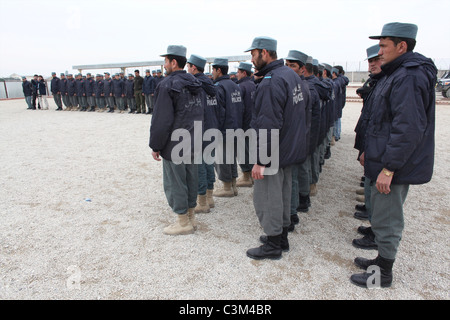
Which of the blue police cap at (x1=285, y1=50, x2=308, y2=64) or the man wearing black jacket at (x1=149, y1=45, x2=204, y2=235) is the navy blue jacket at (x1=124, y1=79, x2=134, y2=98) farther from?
the blue police cap at (x1=285, y1=50, x2=308, y2=64)

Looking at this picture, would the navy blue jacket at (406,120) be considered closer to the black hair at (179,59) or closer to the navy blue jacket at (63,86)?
the black hair at (179,59)

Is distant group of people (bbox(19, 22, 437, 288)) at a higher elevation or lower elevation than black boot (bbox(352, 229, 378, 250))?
higher

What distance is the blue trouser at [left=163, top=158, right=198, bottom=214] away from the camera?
3211 millimetres

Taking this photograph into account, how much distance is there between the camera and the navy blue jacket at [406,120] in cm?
204

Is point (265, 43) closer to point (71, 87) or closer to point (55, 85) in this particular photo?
point (71, 87)

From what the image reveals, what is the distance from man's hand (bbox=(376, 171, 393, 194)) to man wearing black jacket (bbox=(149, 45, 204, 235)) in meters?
1.90

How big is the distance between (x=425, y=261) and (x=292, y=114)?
6.53 ft

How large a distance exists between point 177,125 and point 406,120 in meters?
2.13

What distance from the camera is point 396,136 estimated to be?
6.80 feet

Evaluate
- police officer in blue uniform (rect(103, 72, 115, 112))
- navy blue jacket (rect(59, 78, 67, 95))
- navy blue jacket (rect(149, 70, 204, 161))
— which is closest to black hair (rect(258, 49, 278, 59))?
navy blue jacket (rect(149, 70, 204, 161))

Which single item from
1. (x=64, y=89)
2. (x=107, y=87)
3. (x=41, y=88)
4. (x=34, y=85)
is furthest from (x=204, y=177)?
(x=34, y=85)

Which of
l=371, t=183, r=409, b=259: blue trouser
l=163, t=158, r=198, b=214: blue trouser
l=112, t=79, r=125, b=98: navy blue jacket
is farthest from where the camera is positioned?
l=112, t=79, r=125, b=98: navy blue jacket

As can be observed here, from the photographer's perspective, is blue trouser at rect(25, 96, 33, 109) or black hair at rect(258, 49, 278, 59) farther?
blue trouser at rect(25, 96, 33, 109)
